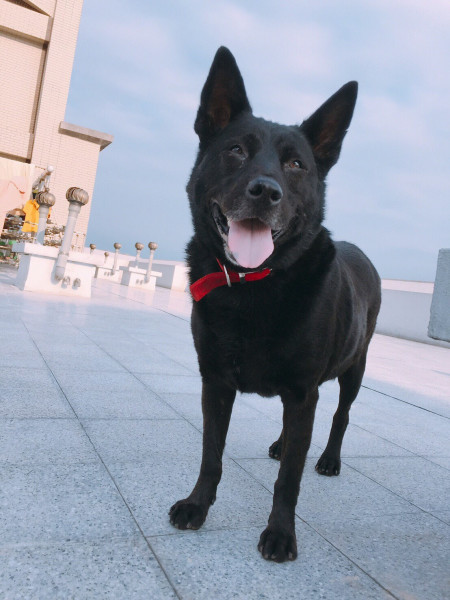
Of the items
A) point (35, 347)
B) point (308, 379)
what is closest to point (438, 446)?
point (308, 379)

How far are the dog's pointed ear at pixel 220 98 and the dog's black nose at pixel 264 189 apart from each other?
20.1 inches

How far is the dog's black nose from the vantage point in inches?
66.7

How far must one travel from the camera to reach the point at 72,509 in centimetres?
170

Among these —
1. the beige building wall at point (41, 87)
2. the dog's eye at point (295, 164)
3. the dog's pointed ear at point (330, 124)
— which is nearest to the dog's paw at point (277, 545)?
the dog's eye at point (295, 164)

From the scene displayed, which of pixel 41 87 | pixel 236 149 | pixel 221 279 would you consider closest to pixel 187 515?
pixel 221 279

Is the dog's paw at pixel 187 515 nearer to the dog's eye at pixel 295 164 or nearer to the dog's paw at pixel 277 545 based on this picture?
the dog's paw at pixel 277 545

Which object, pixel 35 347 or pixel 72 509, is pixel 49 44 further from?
pixel 72 509

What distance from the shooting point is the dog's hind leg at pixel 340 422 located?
2.50 meters

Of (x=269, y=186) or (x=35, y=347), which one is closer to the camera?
(x=269, y=186)

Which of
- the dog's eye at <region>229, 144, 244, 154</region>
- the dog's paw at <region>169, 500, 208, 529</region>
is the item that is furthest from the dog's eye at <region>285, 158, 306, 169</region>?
the dog's paw at <region>169, 500, 208, 529</region>

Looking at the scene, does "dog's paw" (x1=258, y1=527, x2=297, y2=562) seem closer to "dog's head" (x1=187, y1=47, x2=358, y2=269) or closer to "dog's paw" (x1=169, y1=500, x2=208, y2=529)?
"dog's paw" (x1=169, y1=500, x2=208, y2=529)

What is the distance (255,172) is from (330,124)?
0.57 meters

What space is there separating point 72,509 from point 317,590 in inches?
33.5

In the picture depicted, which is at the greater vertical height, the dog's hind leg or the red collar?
the red collar
